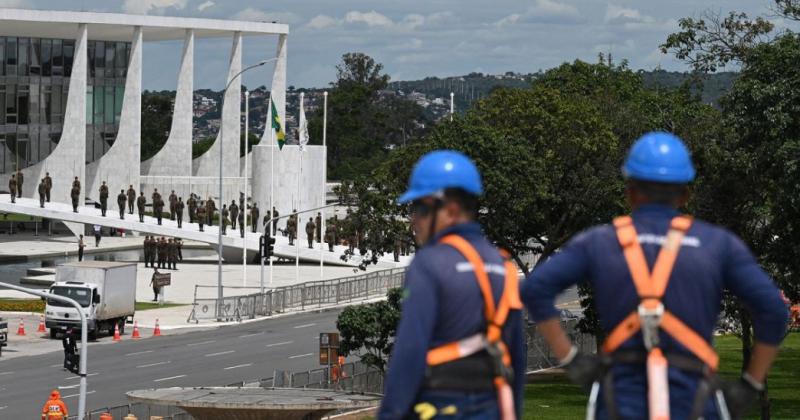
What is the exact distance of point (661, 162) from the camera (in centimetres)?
600

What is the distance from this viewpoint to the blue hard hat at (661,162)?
19.6ft

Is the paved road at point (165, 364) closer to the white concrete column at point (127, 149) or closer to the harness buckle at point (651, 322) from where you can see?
the harness buckle at point (651, 322)

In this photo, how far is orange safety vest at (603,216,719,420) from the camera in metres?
5.79

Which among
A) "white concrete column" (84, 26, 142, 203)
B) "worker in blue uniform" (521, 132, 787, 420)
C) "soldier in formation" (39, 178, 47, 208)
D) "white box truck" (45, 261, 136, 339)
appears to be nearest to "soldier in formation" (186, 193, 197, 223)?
"soldier in formation" (39, 178, 47, 208)

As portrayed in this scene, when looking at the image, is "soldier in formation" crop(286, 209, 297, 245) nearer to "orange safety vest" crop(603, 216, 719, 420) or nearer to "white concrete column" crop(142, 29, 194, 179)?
"white concrete column" crop(142, 29, 194, 179)

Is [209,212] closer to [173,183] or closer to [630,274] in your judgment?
[173,183]

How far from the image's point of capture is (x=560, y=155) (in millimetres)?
47969

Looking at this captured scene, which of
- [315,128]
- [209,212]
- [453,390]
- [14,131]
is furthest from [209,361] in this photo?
[315,128]

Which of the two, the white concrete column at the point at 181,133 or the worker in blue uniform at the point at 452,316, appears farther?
the white concrete column at the point at 181,133

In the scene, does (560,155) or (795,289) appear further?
(560,155)

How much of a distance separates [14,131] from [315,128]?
6937cm

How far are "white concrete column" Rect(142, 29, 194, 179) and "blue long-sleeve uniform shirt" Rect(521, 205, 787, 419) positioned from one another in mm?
82605

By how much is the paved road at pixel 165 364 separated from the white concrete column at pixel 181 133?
35747 millimetres

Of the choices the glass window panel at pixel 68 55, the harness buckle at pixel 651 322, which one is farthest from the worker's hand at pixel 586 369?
the glass window panel at pixel 68 55
